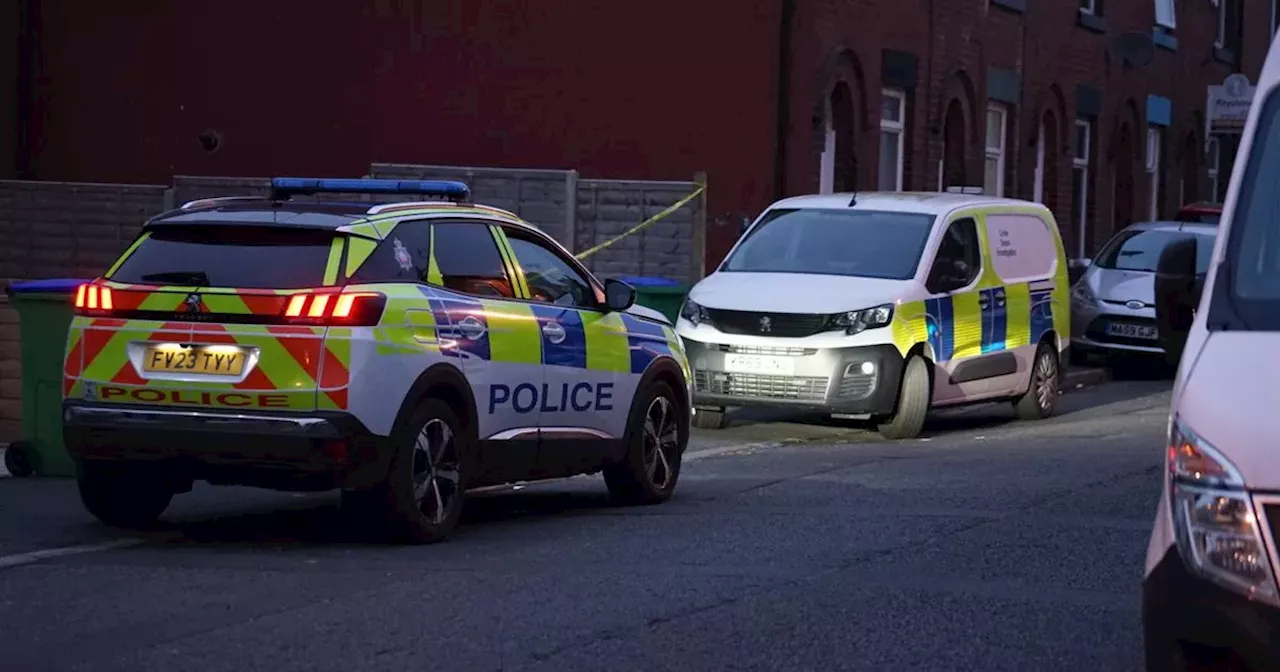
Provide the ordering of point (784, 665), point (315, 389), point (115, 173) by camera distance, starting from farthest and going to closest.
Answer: point (115, 173)
point (315, 389)
point (784, 665)

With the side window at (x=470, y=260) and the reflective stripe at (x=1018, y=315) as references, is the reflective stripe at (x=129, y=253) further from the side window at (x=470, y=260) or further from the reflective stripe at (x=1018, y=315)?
the reflective stripe at (x=1018, y=315)

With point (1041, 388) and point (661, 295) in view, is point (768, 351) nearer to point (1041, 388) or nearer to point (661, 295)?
point (661, 295)

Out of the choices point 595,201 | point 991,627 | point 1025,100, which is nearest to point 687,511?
point 991,627

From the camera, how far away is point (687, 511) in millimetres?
11758

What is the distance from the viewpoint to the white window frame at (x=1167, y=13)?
38.6m

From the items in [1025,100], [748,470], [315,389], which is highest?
[1025,100]

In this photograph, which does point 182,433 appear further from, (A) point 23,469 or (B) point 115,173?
(B) point 115,173

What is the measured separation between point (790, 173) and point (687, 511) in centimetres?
1316

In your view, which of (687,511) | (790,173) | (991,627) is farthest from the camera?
(790,173)

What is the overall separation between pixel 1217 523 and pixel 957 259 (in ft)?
41.5

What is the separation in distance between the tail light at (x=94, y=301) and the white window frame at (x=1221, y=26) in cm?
3527

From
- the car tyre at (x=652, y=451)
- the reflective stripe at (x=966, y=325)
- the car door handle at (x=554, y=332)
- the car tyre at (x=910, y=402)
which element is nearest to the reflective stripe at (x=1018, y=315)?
the reflective stripe at (x=966, y=325)

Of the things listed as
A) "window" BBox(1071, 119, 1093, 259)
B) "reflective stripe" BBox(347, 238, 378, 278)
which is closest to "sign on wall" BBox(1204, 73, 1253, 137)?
"window" BBox(1071, 119, 1093, 259)

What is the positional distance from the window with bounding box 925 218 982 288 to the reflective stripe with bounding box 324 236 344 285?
7.93 meters
